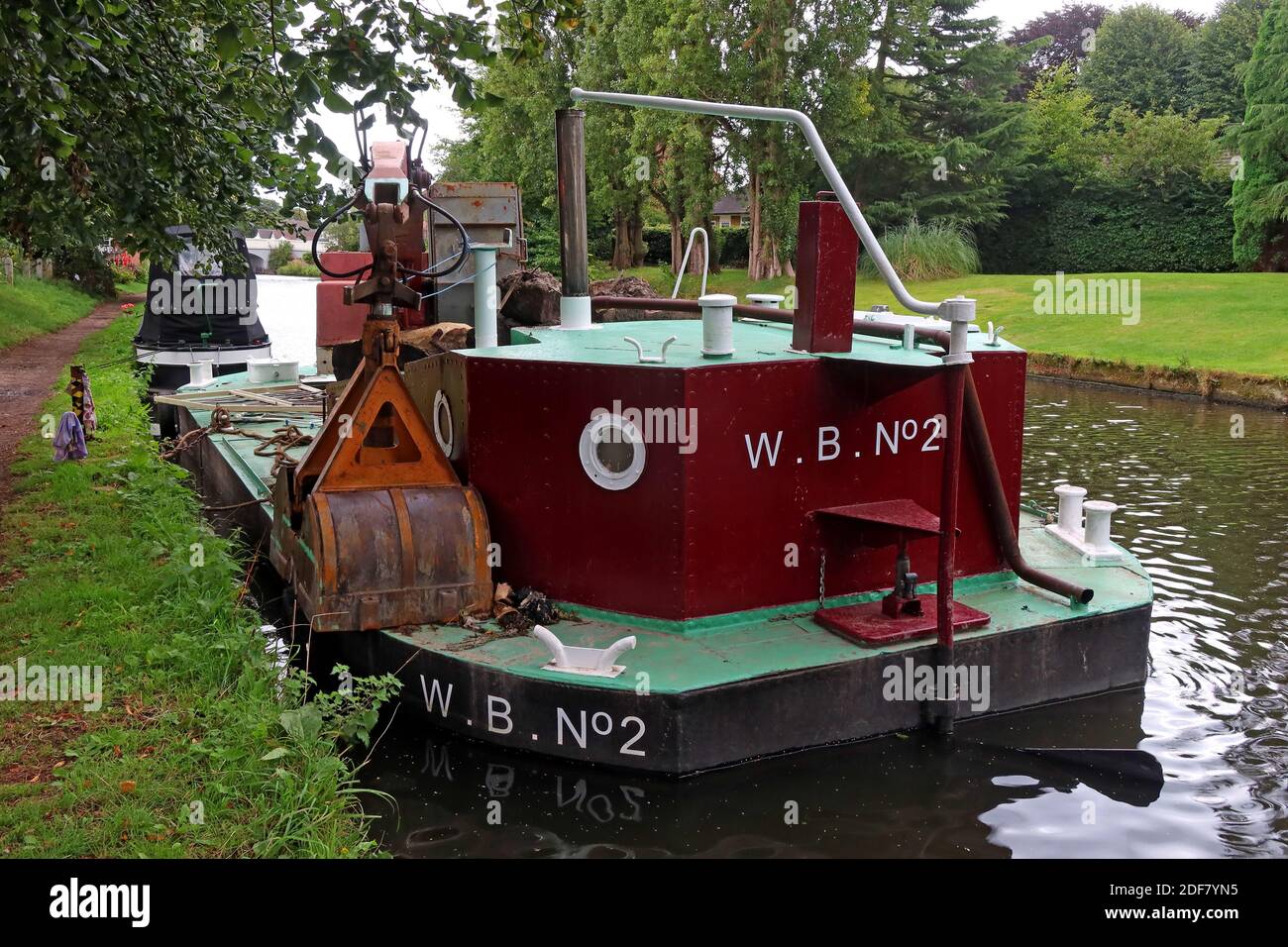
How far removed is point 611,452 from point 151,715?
8.75 feet

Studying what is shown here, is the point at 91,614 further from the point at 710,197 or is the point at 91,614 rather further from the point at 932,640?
the point at 710,197

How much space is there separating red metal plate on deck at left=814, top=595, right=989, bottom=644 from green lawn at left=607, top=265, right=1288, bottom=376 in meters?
12.6

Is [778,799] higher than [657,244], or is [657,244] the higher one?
[657,244]

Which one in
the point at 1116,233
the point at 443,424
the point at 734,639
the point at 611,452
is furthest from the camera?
the point at 1116,233

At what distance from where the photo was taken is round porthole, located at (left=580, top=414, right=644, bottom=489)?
255 inches

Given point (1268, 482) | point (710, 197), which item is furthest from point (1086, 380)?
point (710, 197)

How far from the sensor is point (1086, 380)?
2102 cm

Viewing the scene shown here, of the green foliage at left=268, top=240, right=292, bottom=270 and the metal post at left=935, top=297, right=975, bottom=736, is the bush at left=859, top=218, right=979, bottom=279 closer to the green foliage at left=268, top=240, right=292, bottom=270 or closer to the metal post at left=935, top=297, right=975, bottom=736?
the metal post at left=935, top=297, right=975, bottom=736

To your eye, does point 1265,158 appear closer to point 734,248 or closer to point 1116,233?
point 1116,233

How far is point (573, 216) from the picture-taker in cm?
849

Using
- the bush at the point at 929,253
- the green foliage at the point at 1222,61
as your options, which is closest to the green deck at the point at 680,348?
the bush at the point at 929,253

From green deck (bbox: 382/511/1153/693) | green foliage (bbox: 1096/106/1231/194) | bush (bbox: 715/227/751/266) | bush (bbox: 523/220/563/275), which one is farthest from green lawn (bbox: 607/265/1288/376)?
green deck (bbox: 382/511/1153/693)

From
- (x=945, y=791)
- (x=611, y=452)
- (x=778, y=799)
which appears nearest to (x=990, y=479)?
(x=945, y=791)

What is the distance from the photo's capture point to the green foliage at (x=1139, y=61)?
4638cm
